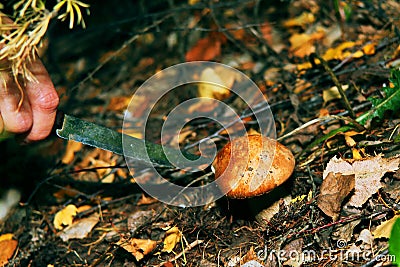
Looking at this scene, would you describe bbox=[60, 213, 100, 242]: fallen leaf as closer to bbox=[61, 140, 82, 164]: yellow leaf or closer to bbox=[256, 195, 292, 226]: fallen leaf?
bbox=[61, 140, 82, 164]: yellow leaf

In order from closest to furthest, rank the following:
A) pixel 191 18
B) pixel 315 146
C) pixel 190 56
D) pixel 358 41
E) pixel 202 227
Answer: pixel 202 227 → pixel 315 146 → pixel 358 41 → pixel 190 56 → pixel 191 18

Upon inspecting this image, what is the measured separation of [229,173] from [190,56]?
6.78ft

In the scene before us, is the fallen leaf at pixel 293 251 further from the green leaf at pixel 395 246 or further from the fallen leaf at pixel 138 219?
the fallen leaf at pixel 138 219

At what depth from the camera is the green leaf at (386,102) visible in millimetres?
2703

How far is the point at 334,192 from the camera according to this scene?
2383 millimetres

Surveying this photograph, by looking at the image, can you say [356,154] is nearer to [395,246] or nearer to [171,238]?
[395,246]

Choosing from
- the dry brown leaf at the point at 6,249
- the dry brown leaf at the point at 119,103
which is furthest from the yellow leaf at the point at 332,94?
the dry brown leaf at the point at 6,249

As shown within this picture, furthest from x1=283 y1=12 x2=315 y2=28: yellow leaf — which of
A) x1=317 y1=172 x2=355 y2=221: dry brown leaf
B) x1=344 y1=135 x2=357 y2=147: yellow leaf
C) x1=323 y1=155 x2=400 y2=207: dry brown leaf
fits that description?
x1=317 y1=172 x2=355 y2=221: dry brown leaf

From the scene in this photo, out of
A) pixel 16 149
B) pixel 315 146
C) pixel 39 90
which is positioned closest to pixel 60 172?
pixel 16 149

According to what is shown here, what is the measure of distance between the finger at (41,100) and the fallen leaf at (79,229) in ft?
2.59

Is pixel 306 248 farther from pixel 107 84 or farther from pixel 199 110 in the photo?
pixel 107 84

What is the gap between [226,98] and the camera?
3.72 m

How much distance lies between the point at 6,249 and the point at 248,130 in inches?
71.2

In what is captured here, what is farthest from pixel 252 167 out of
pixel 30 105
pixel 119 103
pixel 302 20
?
pixel 302 20
